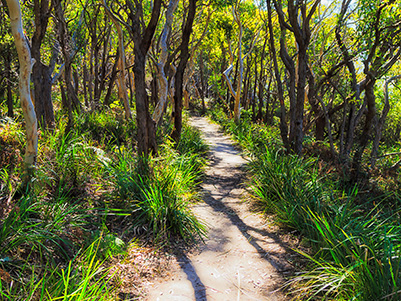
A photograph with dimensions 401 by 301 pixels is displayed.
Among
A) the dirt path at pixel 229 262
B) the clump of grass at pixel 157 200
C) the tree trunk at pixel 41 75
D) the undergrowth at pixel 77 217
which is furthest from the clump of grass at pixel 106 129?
the dirt path at pixel 229 262

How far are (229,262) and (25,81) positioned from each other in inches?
138

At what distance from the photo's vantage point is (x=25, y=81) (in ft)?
12.3

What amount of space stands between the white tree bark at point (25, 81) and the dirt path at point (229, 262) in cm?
243

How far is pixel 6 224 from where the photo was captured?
2824 millimetres

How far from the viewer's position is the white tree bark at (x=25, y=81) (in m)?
3.50

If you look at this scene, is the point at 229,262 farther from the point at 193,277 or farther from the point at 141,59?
the point at 141,59

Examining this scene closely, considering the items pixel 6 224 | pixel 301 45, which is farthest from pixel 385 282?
pixel 301 45

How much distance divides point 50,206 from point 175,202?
5.46 feet

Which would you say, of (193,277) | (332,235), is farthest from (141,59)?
(332,235)

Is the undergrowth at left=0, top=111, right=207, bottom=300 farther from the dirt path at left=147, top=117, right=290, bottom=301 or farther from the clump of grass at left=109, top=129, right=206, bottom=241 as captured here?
the dirt path at left=147, top=117, right=290, bottom=301

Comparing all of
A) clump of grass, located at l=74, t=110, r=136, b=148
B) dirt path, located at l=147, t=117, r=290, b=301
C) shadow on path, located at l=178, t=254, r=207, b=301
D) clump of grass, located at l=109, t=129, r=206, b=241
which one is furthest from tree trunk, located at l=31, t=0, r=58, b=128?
shadow on path, located at l=178, t=254, r=207, b=301

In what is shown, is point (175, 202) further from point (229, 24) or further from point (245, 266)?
point (229, 24)

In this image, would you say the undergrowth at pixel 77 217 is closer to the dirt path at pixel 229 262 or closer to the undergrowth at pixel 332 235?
the dirt path at pixel 229 262

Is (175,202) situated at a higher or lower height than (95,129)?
lower
